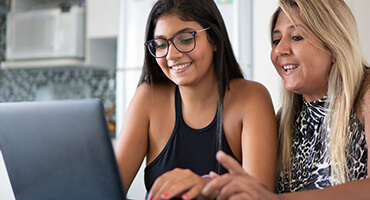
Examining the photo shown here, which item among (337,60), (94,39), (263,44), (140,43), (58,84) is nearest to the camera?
(337,60)

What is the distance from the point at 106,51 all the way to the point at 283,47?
2.42 metres

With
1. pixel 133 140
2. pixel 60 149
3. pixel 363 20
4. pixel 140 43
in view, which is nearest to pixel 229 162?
pixel 60 149

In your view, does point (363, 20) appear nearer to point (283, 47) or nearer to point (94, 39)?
point (283, 47)

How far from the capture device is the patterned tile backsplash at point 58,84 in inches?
134

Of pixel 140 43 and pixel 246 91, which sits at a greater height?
pixel 140 43

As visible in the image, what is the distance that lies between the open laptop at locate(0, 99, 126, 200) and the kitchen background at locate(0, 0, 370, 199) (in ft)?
4.70

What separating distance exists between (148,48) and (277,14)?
0.40 metres

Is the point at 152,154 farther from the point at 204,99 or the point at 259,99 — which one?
the point at 259,99

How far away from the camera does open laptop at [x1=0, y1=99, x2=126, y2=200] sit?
0.61 m

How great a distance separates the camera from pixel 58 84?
355cm

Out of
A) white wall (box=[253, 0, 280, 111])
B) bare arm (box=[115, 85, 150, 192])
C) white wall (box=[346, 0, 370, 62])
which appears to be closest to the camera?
bare arm (box=[115, 85, 150, 192])

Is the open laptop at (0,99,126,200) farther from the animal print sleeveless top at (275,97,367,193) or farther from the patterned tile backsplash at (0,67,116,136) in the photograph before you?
the patterned tile backsplash at (0,67,116,136)

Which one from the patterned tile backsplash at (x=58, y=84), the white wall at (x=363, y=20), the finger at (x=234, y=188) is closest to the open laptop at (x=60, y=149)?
the finger at (x=234, y=188)

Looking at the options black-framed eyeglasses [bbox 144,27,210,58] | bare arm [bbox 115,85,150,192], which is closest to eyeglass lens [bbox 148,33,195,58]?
black-framed eyeglasses [bbox 144,27,210,58]
